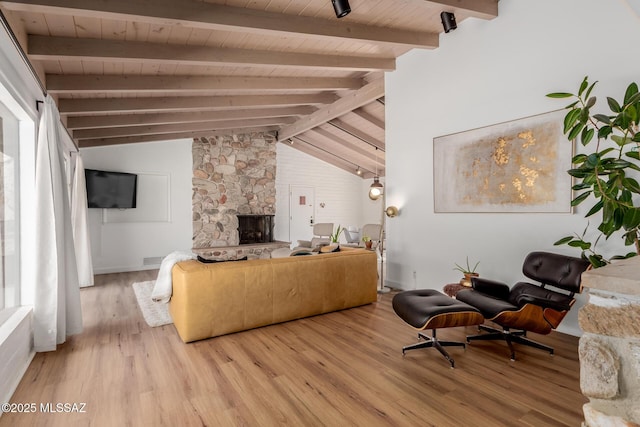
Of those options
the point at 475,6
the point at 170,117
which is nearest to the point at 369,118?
the point at 475,6

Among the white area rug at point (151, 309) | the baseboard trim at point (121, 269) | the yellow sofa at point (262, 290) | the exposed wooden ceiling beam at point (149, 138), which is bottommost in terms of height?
the white area rug at point (151, 309)

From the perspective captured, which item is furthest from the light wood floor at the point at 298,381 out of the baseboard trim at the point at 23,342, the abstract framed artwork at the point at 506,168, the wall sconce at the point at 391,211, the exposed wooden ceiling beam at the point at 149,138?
the exposed wooden ceiling beam at the point at 149,138

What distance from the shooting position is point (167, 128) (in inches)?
251

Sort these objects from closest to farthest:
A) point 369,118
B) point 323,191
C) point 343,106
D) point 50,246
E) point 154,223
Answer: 1. point 50,246
2. point 343,106
3. point 369,118
4. point 154,223
5. point 323,191

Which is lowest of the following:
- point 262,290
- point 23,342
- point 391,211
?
point 23,342

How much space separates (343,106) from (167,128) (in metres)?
3.42

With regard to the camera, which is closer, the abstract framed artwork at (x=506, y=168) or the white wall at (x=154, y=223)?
the abstract framed artwork at (x=506, y=168)

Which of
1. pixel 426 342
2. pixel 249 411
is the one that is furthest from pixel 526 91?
pixel 249 411

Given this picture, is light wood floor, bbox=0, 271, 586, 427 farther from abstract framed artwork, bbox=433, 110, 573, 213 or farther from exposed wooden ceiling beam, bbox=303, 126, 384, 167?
exposed wooden ceiling beam, bbox=303, 126, 384, 167

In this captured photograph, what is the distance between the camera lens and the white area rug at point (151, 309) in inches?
141

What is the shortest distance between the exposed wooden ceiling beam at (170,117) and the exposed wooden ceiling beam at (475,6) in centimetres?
390

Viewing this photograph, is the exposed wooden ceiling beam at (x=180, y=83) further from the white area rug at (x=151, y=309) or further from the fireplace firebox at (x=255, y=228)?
the fireplace firebox at (x=255, y=228)

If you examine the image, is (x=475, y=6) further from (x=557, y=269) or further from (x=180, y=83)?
(x=180, y=83)

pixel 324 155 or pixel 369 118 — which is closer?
pixel 369 118
